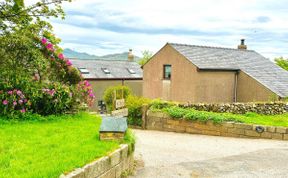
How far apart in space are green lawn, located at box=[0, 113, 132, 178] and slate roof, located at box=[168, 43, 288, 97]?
59.2 feet

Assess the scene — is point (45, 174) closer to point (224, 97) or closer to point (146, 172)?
point (146, 172)

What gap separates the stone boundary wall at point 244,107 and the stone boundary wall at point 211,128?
156cm

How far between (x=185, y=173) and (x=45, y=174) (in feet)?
11.5

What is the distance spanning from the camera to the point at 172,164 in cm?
823

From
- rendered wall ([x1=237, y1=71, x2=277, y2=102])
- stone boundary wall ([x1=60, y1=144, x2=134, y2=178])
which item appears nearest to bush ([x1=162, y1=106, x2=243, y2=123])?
stone boundary wall ([x1=60, y1=144, x2=134, y2=178])

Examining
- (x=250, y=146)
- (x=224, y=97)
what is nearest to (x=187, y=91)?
(x=224, y=97)

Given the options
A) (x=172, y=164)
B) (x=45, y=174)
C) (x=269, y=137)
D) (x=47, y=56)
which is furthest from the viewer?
(x=269, y=137)

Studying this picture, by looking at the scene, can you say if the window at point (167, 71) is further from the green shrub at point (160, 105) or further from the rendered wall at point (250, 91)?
the green shrub at point (160, 105)

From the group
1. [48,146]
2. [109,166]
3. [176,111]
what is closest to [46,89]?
[48,146]

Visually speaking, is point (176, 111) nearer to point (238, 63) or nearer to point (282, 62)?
point (238, 63)

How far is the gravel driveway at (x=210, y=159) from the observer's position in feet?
24.5

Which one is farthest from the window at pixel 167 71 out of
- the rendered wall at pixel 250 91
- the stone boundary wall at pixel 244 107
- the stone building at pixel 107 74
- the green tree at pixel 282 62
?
the green tree at pixel 282 62

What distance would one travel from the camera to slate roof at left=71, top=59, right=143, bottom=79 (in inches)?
1410

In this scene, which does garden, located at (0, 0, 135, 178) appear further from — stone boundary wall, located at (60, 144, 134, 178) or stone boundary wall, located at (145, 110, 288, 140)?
stone boundary wall, located at (145, 110, 288, 140)
